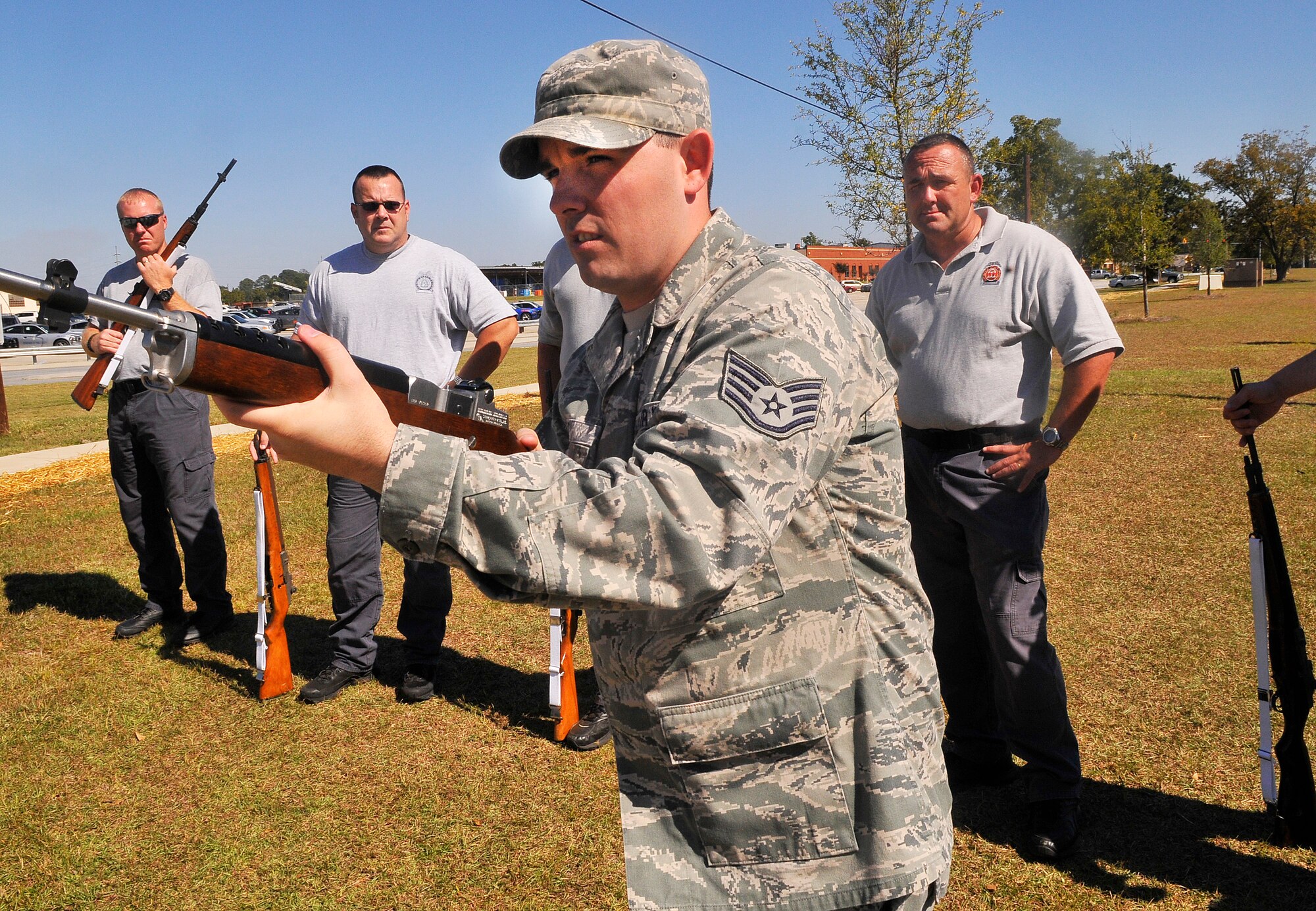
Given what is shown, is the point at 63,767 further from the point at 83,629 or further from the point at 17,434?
the point at 17,434

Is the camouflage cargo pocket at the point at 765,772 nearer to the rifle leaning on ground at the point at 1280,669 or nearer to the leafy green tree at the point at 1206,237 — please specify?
the rifle leaning on ground at the point at 1280,669

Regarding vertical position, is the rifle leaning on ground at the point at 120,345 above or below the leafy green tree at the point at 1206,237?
below

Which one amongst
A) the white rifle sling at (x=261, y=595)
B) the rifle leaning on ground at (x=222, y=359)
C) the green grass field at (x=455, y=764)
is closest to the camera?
the rifle leaning on ground at (x=222, y=359)

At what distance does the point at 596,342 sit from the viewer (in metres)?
1.98

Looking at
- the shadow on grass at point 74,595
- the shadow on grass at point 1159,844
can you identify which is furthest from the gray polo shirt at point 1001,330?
the shadow on grass at point 74,595

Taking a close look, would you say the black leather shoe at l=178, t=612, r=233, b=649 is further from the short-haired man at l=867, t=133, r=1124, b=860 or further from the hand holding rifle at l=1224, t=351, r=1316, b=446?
the hand holding rifle at l=1224, t=351, r=1316, b=446

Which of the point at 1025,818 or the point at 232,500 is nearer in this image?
the point at 1025,818

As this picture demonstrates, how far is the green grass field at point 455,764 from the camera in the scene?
386cm

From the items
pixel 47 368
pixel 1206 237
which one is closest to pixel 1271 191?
pixel 1206 237

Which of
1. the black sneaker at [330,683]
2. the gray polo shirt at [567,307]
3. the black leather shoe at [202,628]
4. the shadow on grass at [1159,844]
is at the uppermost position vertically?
the gray polo shirt at [567,307]

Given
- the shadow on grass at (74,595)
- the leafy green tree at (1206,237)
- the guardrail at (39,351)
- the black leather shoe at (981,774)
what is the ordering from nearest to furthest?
the black leather shoe at (981,774)
the shadow on grass at (74,595)
the guardrail at (39,351)
the leafy green tree at (1206,237)

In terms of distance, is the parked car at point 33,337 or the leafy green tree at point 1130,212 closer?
the leafy green tree at point 1130,212

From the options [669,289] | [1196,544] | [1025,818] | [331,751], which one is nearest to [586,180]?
[669,289]

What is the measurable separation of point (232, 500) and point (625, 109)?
10.4 metres
